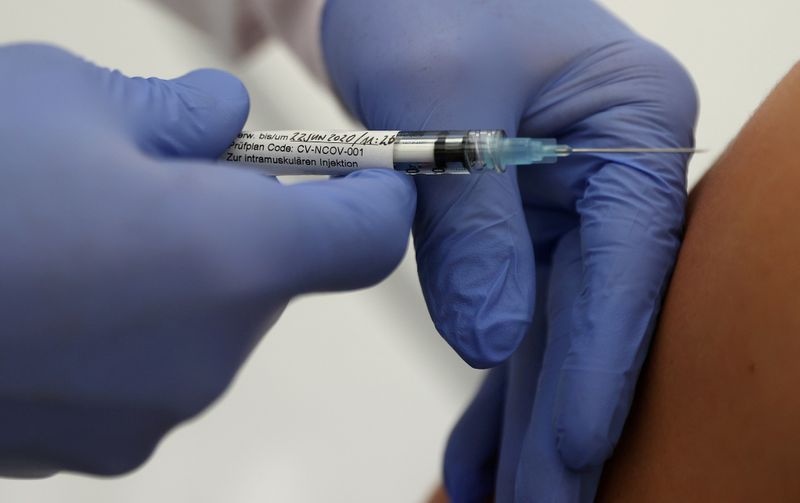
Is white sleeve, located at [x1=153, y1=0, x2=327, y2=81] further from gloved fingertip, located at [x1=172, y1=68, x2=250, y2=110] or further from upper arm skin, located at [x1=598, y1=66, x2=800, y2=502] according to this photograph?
upper arm skin, located at [x1=598, y1=66, x2=800, y2=502]

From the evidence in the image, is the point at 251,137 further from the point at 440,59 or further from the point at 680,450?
the point at 680,450

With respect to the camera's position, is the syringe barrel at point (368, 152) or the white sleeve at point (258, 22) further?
the white sleeve at point (258, 22)

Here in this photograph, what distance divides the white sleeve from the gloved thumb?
31cm

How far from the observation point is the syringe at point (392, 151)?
70 cm

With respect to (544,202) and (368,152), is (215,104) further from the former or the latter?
(544,202)

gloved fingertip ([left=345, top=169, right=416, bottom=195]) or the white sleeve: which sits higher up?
gloved fingertip ([left=345, top=169, right=416, bottom=195])

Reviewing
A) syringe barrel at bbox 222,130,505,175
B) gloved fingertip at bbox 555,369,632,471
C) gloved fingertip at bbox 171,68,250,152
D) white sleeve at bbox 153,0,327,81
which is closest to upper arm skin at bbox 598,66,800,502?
gloved fingertip at bbox 555,369,632,471

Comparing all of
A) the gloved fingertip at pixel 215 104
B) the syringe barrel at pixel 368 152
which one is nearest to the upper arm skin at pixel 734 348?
the syringe barrel at pixel 368 152

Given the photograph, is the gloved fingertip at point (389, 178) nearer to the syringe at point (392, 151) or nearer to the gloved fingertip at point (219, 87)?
the syringe at point (392, 151)

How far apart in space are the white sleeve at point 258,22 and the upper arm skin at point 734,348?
584 mm

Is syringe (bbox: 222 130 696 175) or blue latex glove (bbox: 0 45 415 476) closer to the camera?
blue latex glove (bbox: 0 45 415 476)

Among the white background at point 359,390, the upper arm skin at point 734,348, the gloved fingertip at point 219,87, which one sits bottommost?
the white background at point 359,390

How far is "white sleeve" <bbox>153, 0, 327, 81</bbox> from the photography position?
1046 mm

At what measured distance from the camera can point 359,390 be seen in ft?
4.48
